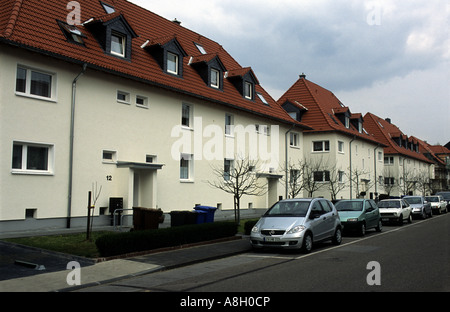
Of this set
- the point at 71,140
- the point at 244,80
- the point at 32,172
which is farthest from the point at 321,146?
the point at 32,172

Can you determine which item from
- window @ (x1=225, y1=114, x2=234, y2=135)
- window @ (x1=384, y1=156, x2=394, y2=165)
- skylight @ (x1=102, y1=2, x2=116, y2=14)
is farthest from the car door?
window @ (x1=384, y1=156, x2=394, y2=165)

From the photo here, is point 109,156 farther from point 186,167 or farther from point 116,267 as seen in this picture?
point 116,267

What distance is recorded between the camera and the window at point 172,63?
71.3ft

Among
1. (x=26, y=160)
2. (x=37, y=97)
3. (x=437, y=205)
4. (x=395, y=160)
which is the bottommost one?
(x=437, y=205)

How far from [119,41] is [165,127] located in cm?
452

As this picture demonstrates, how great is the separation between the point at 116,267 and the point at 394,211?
18.4 meters

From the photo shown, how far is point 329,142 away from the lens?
38469 mm

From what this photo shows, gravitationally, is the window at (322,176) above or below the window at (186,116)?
below

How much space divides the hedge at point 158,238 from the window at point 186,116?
8351 mm

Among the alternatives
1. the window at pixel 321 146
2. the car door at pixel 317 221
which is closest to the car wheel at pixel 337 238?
the car door at pixel 317 221

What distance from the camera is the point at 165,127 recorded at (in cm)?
2055

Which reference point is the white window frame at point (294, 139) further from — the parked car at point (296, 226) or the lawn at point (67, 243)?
the lawn at point (67, 243)
